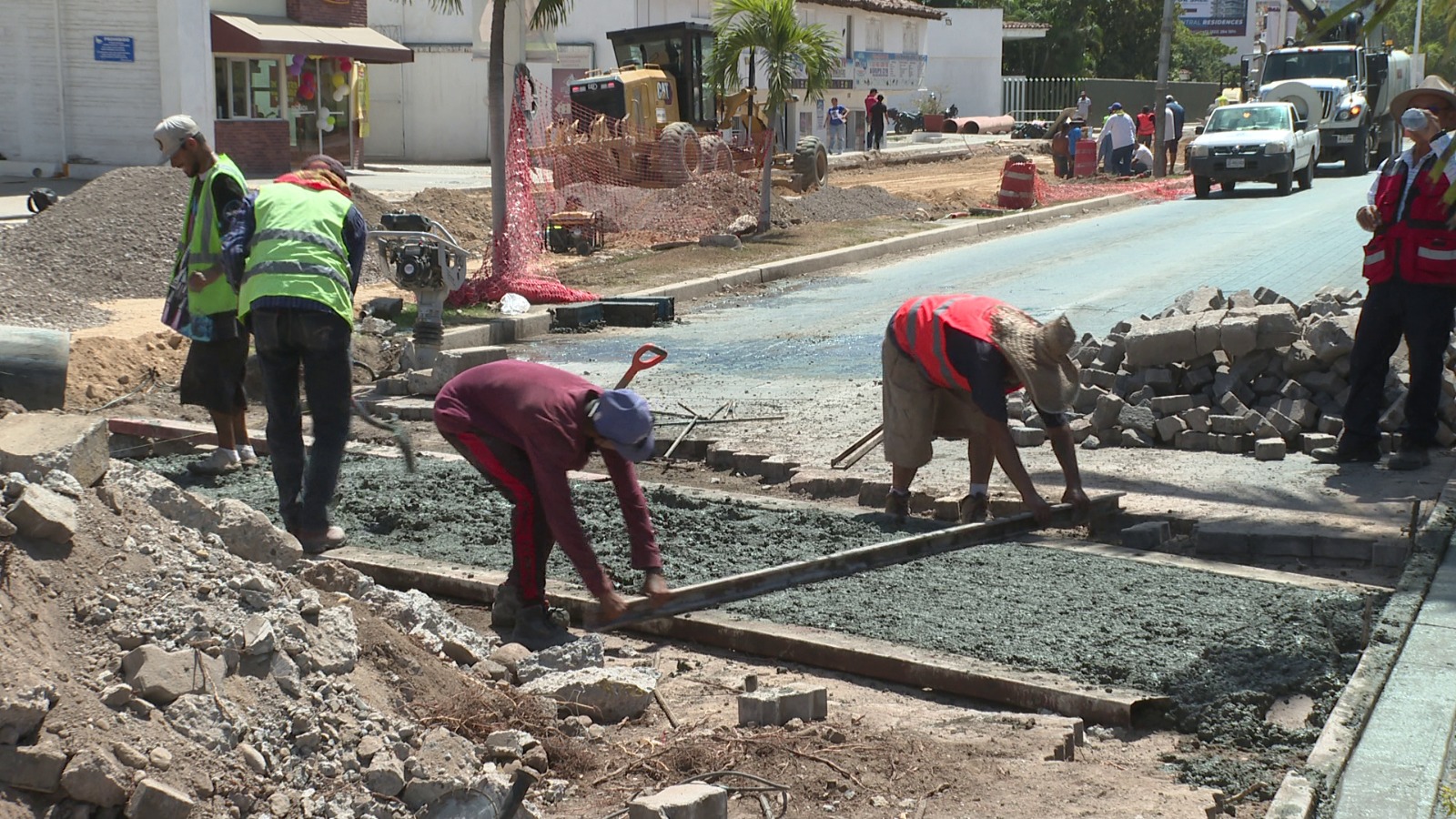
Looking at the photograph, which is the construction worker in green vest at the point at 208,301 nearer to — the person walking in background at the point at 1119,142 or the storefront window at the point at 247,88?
the storefront window at the point at 247,88

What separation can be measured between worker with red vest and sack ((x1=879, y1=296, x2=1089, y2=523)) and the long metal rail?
0.16 metres

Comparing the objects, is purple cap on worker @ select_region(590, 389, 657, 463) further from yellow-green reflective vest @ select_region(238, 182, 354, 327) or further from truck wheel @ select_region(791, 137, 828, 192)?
truck wheel @ select_region(791, 137, 828, 192)

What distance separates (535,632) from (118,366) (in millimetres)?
6495

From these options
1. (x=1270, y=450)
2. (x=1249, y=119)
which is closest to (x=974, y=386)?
(x=1270, y=450)

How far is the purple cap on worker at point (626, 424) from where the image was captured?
15.8ft

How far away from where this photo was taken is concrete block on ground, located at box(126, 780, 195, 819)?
11.7 feet

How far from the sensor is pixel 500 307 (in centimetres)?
1475

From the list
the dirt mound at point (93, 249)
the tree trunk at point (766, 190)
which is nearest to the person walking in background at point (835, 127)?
the tree trunk at point (766, 190)

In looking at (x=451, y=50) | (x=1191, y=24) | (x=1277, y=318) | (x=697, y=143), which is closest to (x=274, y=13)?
(x=451, y=50)

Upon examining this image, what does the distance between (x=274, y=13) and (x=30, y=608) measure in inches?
1163

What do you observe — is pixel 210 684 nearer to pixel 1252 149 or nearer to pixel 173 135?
pixel 173 135

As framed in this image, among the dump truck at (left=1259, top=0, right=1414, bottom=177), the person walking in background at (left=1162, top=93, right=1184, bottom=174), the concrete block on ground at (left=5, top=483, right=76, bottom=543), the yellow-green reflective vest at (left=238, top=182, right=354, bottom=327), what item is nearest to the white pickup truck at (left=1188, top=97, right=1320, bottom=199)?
the dump truck at (left=1259, top=0, right=1414, bottom=177)

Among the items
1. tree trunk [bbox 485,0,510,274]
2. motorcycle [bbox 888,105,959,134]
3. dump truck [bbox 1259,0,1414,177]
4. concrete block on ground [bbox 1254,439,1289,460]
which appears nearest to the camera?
concrete block on ground [bbox 1254,439,1289,460]

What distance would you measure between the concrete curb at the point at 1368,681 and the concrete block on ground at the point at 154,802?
2.75 m
